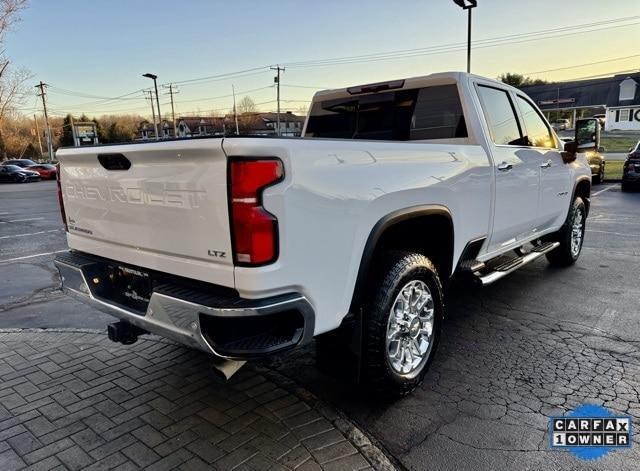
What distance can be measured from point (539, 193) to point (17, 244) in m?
9.58

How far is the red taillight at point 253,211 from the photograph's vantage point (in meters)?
2.14

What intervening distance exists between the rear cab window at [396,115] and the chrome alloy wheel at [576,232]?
293 centimetres

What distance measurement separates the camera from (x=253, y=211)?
2.15 metres

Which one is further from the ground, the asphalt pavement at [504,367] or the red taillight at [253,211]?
the red taillight at [253,211]

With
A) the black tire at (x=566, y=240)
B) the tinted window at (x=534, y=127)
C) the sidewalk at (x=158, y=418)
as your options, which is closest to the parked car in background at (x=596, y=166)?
the black tire at (x=566, y=240)

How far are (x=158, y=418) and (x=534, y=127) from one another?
15.1 feet

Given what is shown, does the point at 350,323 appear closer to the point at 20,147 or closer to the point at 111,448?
the point at 111,448

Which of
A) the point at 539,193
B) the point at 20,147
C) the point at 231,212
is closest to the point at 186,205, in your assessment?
the point at 231,212

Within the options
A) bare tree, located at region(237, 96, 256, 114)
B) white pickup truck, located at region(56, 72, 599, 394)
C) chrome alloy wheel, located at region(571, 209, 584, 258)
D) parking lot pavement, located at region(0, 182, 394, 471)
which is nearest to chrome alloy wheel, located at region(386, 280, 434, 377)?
white pickup truck, located at region(56, 72, 599, 394)

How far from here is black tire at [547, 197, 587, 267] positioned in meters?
5.99

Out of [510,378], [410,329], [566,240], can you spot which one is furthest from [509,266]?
[566,240]

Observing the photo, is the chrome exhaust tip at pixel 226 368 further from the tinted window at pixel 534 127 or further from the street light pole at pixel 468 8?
the street light pole at pixel 468 8

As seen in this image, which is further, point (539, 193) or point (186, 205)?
point (539, 193)

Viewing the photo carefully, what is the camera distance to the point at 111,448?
2682mm
